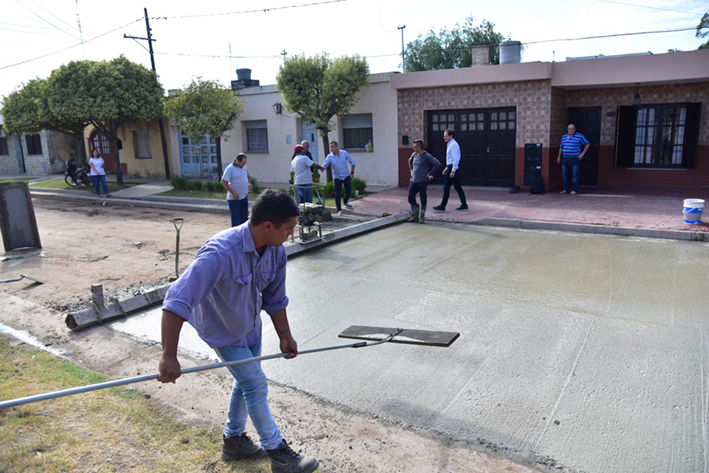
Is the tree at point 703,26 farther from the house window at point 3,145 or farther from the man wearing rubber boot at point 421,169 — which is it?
the house window at point 3,145

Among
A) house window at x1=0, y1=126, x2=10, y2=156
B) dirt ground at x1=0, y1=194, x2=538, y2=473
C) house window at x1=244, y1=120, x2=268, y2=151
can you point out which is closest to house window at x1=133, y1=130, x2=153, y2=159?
house window at x1=244, y1=120, x2=268, y2=151

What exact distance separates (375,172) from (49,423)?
1499 centimetres

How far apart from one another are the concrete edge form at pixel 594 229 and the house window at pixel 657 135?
629 cm

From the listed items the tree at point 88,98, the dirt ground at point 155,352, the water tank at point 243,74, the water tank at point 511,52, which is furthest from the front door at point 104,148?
the water tank at point 511,52

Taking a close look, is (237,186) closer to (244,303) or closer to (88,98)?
(244,303)

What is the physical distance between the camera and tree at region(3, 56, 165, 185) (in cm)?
1931

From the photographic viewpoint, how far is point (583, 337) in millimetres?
5266

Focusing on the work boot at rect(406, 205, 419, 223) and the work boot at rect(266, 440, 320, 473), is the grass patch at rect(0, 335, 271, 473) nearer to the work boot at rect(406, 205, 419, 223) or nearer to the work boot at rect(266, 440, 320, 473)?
the work boot at rect(266, 440, 320, 473)

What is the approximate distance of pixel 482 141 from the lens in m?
16.2

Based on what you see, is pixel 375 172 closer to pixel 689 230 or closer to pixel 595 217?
pixel 595 217

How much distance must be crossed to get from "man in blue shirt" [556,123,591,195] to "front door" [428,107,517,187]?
62.2 inches

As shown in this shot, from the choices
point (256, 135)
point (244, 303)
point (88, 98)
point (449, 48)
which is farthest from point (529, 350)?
point (449, 48)

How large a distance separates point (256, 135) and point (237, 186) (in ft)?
38.9

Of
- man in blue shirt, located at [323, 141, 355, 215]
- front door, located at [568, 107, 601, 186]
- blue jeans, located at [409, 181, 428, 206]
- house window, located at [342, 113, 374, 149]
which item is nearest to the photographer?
blue jeans, located at [409, 181, 428, 206]
